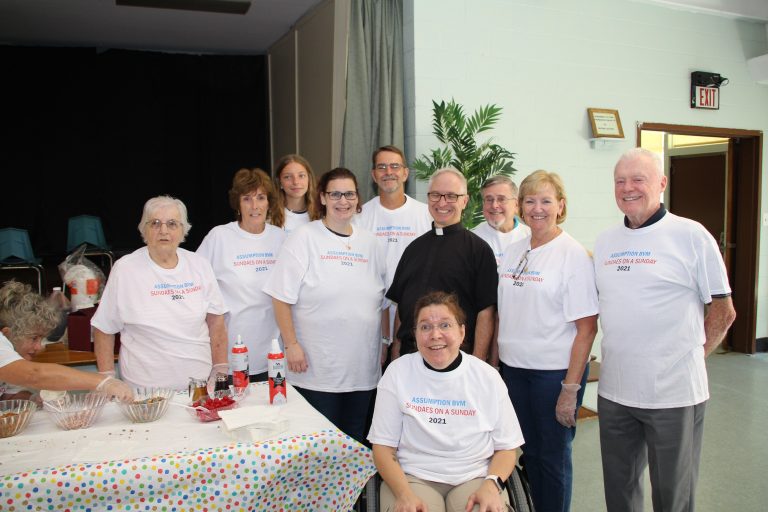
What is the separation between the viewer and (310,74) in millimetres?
5031

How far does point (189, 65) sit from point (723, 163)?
5.91 m

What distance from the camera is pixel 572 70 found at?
4602mm

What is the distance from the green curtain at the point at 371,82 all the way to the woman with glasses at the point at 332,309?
1507mm

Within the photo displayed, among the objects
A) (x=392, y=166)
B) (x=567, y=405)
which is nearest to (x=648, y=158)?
(x=567, y=405)

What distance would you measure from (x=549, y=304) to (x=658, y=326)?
0.38m

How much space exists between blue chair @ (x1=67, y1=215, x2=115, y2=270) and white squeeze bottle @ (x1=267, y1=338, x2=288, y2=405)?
4.21 meters

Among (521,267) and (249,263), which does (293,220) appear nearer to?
(249,263)

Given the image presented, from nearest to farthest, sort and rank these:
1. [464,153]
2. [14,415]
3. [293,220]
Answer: [14,415], [293,220], [464,153]

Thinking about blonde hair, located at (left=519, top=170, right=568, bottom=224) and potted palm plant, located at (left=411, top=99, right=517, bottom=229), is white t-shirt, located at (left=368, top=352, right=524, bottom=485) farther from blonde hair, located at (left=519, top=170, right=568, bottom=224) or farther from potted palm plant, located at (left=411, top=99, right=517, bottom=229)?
potted palm plant, located at (left=411, top=99, right=517, bottom=229)

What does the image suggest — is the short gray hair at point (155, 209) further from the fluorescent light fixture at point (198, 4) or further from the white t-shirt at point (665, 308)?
the fluorescent light fixture at point (198, 4)

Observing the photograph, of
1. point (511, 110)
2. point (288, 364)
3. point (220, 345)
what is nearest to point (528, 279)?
point (288, 364)

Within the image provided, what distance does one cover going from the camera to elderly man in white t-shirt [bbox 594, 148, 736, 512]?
6.64 feet

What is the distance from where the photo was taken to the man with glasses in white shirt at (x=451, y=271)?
7.80 feet

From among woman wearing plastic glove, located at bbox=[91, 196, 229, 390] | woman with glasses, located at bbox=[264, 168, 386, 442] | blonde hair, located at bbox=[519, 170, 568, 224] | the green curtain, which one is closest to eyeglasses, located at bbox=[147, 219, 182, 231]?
Answer: woman wearing plastic glove, located at bbox=[91, 196, 229, 390]
